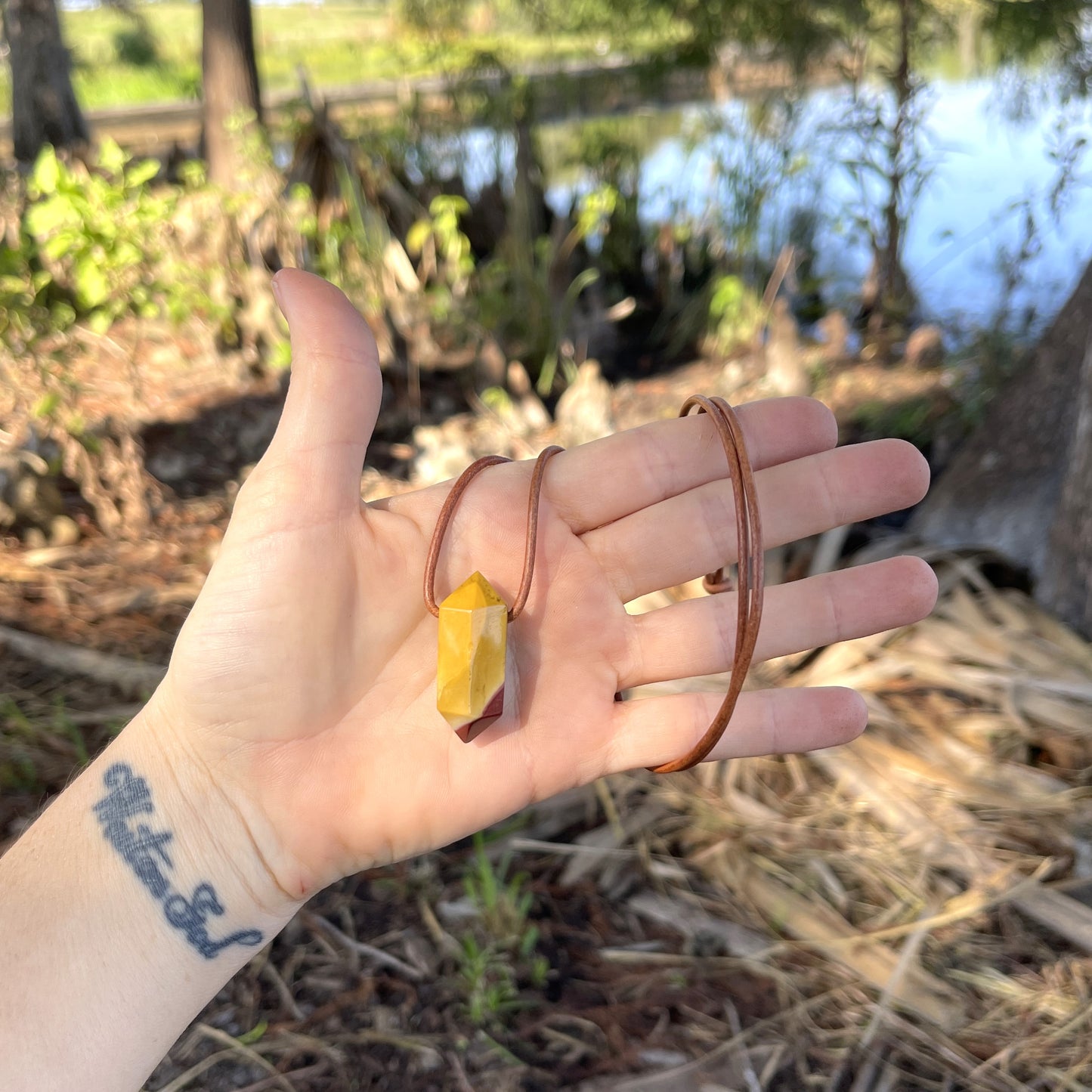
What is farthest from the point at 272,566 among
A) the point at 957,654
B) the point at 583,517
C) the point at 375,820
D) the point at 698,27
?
the point at 698,27

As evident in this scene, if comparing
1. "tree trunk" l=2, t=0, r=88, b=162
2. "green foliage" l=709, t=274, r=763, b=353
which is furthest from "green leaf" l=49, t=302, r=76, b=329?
"tree trunk" l=2, t=0, r=88, b=162

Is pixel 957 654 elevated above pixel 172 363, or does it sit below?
below

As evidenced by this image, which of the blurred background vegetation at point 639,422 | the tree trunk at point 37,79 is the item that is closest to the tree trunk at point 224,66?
the blurred background vegetation at point 639,422

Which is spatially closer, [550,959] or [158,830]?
[158,830]

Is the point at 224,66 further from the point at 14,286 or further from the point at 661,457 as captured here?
the point at 661,457

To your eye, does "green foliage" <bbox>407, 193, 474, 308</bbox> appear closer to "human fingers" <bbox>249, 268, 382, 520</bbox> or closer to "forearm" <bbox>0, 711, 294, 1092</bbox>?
"human fingers" <bbox>249, 268, 382, 520</bbox>

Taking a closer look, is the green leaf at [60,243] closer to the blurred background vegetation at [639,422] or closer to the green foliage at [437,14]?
the blurred background vegetation at [639,422]

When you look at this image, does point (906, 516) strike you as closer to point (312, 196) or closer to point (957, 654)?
point (957, 654)
